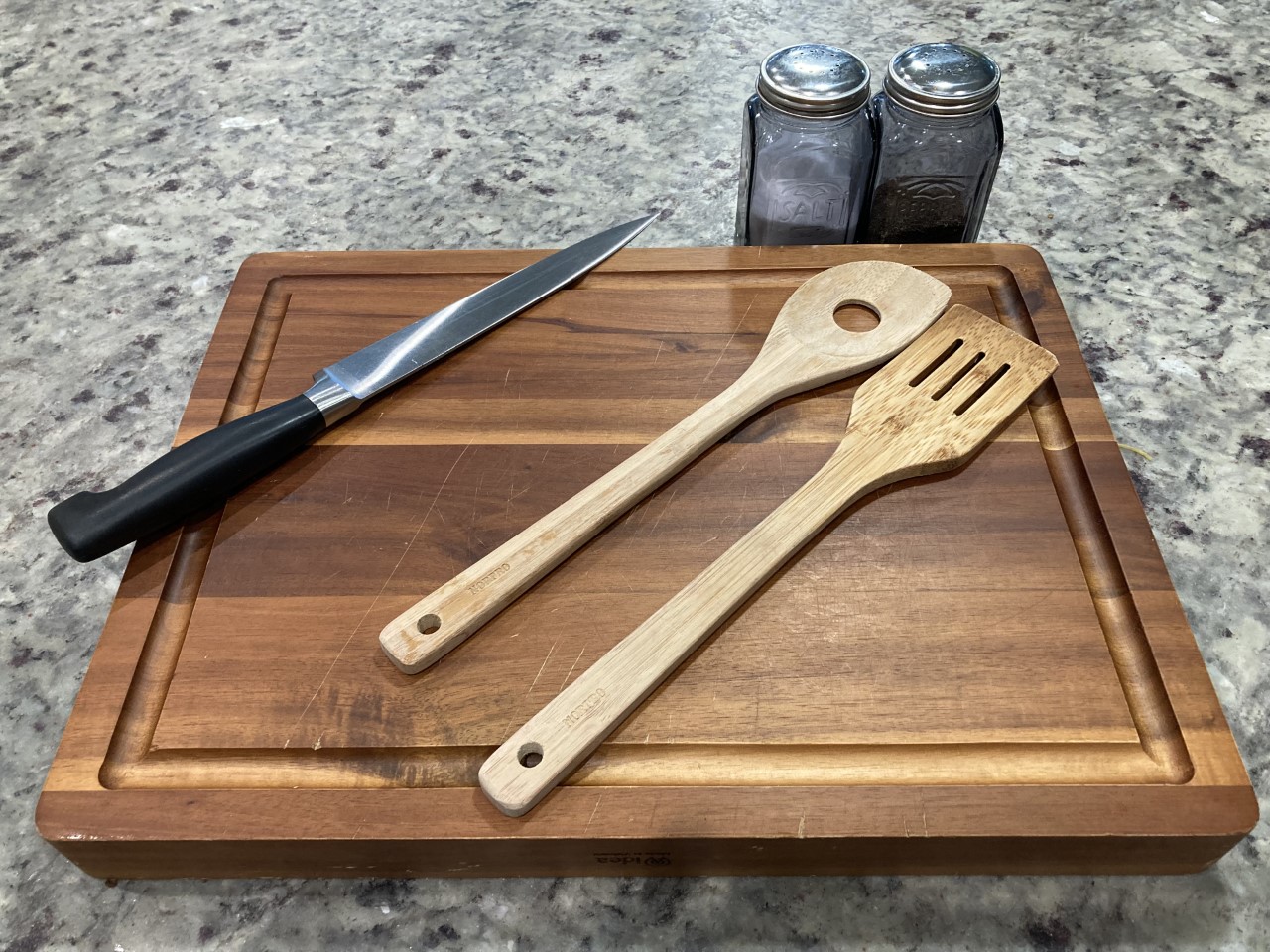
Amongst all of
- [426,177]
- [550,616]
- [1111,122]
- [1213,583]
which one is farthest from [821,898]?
[1111,122]

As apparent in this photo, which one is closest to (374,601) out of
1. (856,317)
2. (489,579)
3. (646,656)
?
(489,579)

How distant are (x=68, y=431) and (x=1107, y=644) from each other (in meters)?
0.81

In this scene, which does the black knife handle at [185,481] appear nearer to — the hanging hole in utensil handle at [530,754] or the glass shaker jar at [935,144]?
the hanging hole in utensil handle at [530,754]

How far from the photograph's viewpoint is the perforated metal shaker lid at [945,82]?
2.24 feet

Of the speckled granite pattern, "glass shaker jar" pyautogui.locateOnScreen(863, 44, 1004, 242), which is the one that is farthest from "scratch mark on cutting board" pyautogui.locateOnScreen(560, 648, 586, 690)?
"glass shaker jar" pyautogui.locateOnScreen(863, 44, 1004, 242)

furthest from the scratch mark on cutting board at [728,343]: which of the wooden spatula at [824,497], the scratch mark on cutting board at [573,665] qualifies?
the scratch mark on cutting board at [573,665]

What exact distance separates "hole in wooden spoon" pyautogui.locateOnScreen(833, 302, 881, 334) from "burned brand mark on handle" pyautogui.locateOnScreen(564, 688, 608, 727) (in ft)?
1.20

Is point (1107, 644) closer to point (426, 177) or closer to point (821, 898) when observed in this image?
point (821, 898)

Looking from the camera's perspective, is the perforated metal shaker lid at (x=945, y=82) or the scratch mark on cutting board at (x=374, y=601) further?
the perforated metal shaker lid at (x=945, y=82)

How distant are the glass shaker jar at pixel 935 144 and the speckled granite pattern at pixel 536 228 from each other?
184 mm

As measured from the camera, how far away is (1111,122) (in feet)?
3.52

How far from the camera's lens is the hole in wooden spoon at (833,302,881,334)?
73 cm

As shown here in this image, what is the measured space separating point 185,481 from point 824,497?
41 cm

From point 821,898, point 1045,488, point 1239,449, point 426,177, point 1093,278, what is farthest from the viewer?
point 426,177
